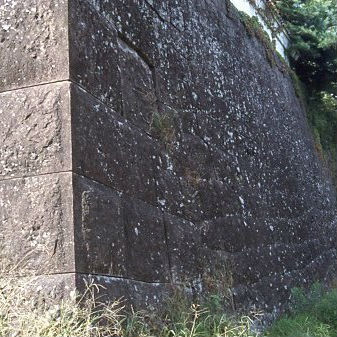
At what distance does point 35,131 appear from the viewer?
2.68m

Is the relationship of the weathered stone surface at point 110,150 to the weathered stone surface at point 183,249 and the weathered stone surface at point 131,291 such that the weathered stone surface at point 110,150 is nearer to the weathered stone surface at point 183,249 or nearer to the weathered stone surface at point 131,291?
the weathered stone surface at point 183,249

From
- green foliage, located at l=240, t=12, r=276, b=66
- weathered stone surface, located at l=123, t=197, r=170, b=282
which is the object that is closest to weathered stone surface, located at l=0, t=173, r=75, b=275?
weathered stone surface, located at l=123, t=197, r=170, b=282

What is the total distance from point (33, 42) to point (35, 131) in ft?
1.56

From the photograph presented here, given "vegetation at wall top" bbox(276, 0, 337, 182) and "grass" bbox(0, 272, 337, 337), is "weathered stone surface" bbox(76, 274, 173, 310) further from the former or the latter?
"vegetation at wall top" bbox(276, 0, 337, 182)

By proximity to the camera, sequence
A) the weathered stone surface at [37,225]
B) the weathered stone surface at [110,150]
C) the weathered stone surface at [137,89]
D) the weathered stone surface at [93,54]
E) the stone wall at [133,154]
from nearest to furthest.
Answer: the weathered stone surface at [37,225]
the stone wall at [133,154]
the weathered stone surface at [110,150]
the weathered stone surface at [93,54]
the weathered stone surface at [137,89]

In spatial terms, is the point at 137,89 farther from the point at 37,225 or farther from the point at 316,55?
the point at 316,55

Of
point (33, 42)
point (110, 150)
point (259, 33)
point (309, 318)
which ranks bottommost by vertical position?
point (309, 318)

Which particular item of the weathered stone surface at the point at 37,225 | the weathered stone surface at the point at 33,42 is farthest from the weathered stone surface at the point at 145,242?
the weathered stone surface at the point at 33,42

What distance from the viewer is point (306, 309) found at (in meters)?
5.25

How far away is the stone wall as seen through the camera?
2580 millimetres

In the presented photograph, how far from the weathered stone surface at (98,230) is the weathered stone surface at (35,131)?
0.55ft

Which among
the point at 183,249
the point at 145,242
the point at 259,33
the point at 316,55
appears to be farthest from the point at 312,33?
the point at 145,242

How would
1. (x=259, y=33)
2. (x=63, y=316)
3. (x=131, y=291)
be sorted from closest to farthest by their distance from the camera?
(x=63, y=316)
(x=131, y=291)
(x=259, y=33)

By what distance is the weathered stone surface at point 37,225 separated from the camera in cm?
247
